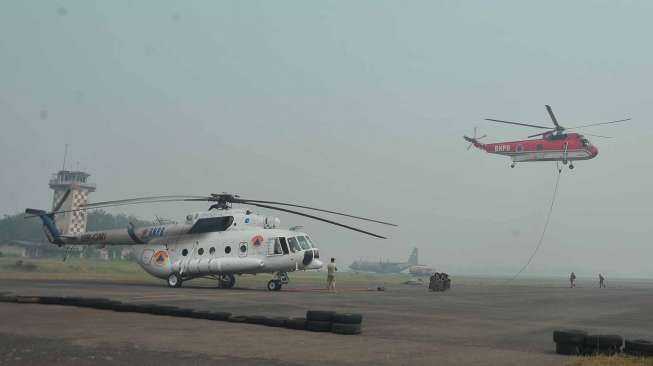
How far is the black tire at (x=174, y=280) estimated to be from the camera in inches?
1297

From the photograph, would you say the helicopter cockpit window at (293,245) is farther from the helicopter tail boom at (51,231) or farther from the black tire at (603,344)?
the black tire at (603,344)

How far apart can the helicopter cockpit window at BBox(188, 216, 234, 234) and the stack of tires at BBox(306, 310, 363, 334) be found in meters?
20.4

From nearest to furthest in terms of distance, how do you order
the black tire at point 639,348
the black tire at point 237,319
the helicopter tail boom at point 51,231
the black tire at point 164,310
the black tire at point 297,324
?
the black tire at point 639,348 → the black tire at point 297,324 → the black tire at point 237,319 → the black tire at point 164,310 → the helicopter tail boom at point 51,231

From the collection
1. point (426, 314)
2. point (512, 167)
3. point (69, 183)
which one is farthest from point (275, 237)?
point (69, 183)

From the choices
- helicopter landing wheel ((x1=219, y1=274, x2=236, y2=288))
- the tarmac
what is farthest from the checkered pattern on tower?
the tarmac

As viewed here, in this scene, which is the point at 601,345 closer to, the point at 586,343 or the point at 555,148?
the point at 586,343

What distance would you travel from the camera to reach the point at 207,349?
9672mm

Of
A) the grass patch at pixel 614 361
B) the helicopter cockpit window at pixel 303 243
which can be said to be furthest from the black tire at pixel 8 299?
the helicopter cockpit window at pixel 303 243

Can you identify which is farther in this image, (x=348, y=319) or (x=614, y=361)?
(x=348, y=319)

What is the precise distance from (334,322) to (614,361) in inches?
221

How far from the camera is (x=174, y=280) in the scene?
33.2 meters

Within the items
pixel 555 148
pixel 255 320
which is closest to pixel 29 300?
pixel 255 320

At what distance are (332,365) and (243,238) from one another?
23486 millimetres

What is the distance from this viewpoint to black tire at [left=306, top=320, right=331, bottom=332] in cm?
1259
